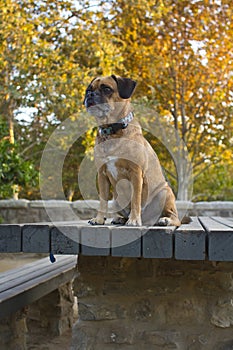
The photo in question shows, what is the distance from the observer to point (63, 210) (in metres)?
8.07

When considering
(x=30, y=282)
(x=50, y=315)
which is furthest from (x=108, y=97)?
(x=50, y=315)

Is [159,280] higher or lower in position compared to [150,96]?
lower

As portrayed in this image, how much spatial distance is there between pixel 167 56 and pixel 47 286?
9.84 metres

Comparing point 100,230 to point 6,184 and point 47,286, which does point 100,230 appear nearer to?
point 47,286

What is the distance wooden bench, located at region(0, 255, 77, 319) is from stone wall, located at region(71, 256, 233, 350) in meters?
→ 0.36

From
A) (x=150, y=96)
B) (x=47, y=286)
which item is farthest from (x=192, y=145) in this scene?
(x=47, y=286)

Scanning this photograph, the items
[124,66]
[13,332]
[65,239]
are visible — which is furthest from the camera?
[124,66]

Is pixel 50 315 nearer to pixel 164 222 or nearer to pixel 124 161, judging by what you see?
pixel 164 222

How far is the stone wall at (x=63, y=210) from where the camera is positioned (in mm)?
7824

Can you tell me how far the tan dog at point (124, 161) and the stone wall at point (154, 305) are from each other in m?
0.38

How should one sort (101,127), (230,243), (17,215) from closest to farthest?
(230,243)
(101,127)
(17,215)

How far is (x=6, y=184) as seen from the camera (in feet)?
24.1

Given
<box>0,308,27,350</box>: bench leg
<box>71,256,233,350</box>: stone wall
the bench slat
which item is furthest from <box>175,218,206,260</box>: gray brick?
<box>0,308,27,350</box>: bench leg

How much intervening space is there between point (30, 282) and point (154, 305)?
121 cm
